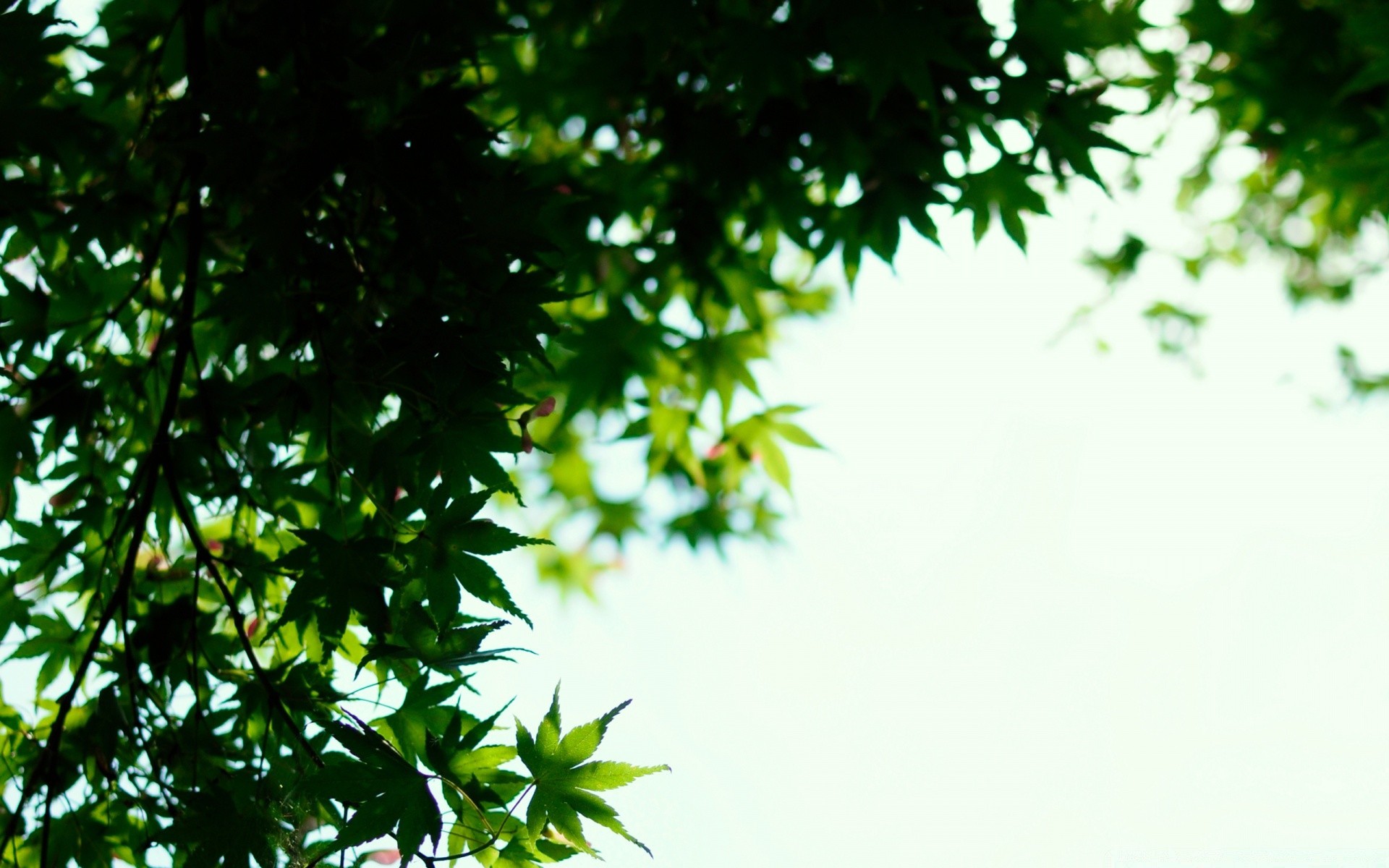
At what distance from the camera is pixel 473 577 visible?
2.43ft

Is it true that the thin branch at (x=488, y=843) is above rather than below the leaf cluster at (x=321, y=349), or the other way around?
below

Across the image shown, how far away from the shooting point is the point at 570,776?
715 millimetres

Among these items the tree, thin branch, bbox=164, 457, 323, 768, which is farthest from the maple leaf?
thin branch, bbox=164, 457, 323, 768

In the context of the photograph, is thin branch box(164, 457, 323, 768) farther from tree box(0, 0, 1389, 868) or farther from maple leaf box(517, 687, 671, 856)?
maple leaf box(517, 687, 671, 856)

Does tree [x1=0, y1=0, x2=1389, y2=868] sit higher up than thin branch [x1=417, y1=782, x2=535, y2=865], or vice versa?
tree [x1=0, y1=0, x2=1389, y2=868]

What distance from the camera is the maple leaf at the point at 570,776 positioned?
710mm

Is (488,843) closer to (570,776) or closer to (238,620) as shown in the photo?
(570,776)

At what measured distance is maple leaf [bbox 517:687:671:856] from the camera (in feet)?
2.33

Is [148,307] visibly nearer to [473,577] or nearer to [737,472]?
[473,577]

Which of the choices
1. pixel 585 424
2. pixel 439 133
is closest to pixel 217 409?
pixel 439 133

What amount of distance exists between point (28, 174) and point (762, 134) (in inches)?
37.1

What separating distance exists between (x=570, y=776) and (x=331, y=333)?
48 cm

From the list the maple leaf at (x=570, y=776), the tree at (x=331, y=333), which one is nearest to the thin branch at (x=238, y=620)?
the tree at (x=331, y=333)

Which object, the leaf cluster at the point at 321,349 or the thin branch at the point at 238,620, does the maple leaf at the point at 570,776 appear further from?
the thin branch at the point at 238,620
